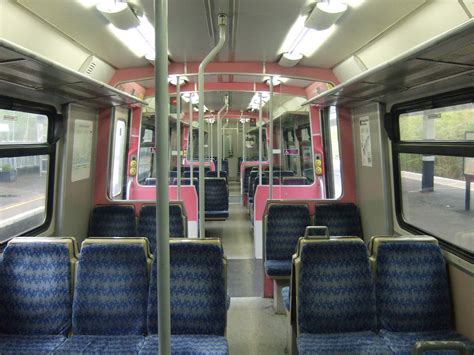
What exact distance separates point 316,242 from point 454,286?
1.01 metres

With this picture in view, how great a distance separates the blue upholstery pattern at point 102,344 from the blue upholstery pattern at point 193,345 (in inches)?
2.6

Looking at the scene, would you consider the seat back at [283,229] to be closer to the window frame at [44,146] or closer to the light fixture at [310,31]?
the light fixture at [310,31]

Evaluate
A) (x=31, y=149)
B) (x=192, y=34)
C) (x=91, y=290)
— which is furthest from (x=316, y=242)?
(x=31, y=149)

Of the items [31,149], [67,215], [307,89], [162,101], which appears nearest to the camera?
[162,101]

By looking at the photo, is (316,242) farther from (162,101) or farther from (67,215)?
(67,215)

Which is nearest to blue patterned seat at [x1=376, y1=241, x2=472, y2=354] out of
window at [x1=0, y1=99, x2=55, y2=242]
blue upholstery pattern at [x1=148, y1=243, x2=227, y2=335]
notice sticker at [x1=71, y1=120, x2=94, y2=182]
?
blue upholstery pattern at [x1=148, y1=243, x2=227, y2=335]

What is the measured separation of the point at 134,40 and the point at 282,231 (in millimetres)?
2428

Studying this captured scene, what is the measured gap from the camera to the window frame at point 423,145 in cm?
248

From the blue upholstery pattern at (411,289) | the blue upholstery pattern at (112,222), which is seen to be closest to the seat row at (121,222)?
the blue upholstery pattern at (112,222)

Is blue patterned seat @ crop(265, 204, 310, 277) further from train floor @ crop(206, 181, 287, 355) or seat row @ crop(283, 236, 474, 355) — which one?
seat row @ crop(283, 236, 474, 355)

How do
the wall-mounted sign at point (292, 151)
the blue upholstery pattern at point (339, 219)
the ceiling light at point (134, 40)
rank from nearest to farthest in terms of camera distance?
the ceiling light at point (134, 40)
the blue upholstery pattern at point (339, 219)
the wall-mounted sign at point (292, 151)

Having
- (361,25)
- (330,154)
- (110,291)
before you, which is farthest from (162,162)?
(330,154)

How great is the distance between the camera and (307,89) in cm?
583

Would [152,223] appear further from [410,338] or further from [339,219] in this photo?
[410,338]
